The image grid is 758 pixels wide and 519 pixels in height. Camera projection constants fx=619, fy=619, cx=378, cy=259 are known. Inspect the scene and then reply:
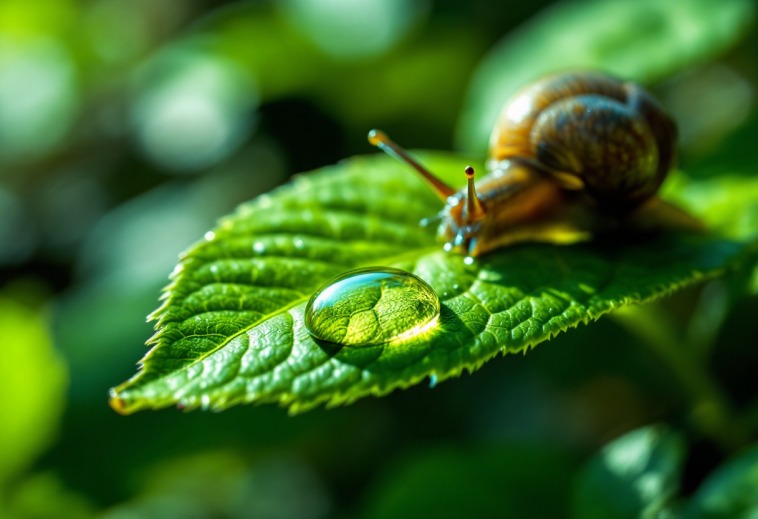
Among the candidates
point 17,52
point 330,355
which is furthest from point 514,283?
point 17,52

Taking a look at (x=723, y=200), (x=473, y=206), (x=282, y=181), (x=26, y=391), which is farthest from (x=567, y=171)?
(x=26, y=391)

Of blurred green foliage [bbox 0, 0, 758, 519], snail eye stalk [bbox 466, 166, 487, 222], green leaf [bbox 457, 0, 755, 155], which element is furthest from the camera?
green leaf [bbox 457, 0, 755, 155]

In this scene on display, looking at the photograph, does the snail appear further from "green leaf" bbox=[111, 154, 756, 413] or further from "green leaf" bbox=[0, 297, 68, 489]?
"green leaf" bbox=[0, 297, 68, 489]

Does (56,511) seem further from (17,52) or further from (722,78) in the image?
(722,78)

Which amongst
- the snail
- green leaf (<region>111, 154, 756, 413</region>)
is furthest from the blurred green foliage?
green leaf (<region>111, 154, 756, 413</region>)

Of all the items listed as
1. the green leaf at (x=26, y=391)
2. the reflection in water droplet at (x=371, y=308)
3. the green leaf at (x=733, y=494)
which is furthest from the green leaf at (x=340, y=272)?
the green leaf at (x=26, y=391)

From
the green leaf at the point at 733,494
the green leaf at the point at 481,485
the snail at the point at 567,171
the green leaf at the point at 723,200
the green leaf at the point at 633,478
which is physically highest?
the snail at the point at 567,171

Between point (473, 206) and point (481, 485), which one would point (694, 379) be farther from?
point (473, 206)

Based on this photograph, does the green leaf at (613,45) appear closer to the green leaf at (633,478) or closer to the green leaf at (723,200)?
the green leaf at (723,200)
